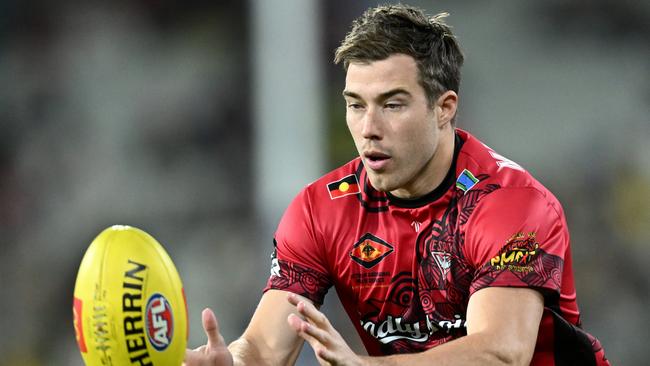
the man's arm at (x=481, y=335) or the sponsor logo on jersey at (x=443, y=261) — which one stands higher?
the sponsor logo on jersey at (x=443, y=261)

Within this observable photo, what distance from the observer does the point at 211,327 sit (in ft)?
10.1

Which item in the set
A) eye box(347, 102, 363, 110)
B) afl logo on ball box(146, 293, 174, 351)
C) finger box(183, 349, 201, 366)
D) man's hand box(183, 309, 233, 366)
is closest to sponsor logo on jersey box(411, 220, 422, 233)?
eye box(347, 102, 363, 110)

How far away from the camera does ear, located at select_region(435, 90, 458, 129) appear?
3.47 metres

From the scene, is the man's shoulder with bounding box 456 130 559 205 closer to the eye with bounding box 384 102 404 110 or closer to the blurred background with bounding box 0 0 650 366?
the eye with bounding box 384 102 404 110

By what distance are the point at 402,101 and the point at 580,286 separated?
2934 mm

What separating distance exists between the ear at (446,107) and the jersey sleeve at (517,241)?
367 mm

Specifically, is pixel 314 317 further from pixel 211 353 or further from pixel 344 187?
pixel 344 187

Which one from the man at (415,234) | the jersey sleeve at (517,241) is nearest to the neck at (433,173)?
the man at (415,234)

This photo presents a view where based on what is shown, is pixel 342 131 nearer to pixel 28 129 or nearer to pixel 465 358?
pixel 28 129

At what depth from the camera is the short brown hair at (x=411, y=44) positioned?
3385mm

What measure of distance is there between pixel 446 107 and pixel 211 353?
4.02 ft

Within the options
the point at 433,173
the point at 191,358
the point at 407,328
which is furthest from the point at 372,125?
the point at 191,358

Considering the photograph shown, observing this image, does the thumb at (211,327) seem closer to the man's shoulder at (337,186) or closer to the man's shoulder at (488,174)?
the man's shoulder at (337,186)

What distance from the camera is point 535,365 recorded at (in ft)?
10.9
